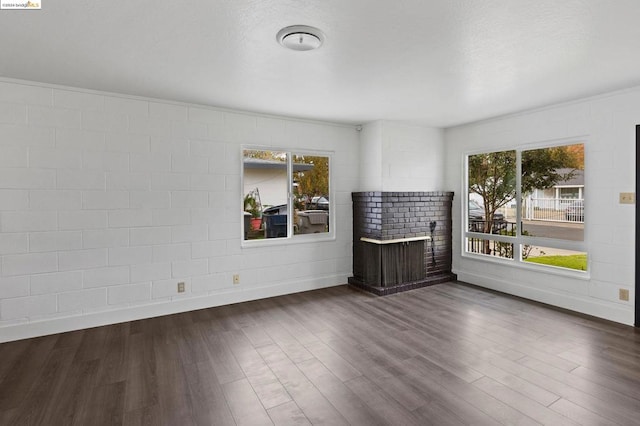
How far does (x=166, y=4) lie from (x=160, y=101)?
85.6 inches

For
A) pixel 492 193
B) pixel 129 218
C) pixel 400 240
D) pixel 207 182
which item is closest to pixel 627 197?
pixel 492 193

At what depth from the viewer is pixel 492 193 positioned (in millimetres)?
5113

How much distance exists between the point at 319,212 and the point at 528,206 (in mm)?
2959

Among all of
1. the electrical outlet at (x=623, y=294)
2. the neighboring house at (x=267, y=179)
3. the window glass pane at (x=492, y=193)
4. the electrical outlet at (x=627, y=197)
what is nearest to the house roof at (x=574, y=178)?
the electrical outlet at (x=627, y=197)

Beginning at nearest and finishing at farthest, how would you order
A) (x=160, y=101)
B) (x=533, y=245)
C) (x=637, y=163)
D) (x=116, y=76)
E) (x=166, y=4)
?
(x=166, y=4), (x=116, y=76), (x=637, y=163), (x=160, y=101), (x=533, y=245)

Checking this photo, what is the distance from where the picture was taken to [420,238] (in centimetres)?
514

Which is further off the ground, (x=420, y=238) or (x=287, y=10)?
(x=287, y=10)

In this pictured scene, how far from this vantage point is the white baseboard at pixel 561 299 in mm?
3645

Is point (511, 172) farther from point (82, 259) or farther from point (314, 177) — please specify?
point (82, 259)

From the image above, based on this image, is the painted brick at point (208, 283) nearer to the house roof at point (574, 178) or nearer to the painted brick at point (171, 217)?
the painted brick at point (171, 217)

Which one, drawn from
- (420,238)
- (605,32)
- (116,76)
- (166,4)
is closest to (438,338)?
(420,238)

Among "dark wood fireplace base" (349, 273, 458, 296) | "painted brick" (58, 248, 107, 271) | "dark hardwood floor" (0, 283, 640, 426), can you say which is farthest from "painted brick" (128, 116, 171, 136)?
"dark wood fireplace base" (349, 273, 458, 296)

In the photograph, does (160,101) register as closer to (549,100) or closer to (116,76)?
(116,76)

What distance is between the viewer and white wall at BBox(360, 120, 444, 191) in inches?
197
